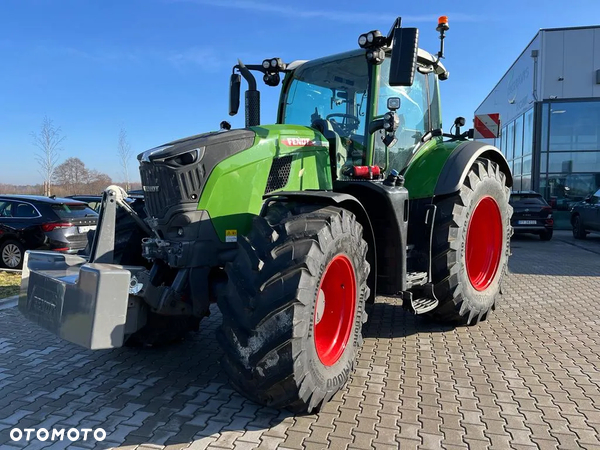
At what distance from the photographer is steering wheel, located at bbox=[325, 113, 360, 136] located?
4562 millimetres

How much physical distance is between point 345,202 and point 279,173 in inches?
22.1

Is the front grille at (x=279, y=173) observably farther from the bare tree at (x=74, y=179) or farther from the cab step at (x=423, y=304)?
the bare tree at (x=74, y=179)

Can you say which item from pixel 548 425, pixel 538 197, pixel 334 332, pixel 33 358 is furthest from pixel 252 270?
pixel 538 197

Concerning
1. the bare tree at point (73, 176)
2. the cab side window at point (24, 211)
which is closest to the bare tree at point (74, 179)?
the bare tree at point (73, 176)

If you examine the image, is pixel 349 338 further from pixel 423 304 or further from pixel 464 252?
pixel 464 252

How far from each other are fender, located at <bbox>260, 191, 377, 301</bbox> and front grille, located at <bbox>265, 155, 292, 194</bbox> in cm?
14

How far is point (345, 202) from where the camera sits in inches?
150

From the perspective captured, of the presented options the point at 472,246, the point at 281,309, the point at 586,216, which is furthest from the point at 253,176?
the point at 586,216

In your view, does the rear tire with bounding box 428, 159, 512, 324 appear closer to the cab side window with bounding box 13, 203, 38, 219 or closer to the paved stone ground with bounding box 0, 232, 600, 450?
the paved stone ground with bounding box 0, 232, 600, 450

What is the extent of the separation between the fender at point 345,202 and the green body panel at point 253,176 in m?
0.15

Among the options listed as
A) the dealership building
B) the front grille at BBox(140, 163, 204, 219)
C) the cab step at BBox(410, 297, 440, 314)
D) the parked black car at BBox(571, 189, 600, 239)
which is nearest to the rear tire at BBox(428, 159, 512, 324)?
the cab step at BBox(410, 297, 440, 314)

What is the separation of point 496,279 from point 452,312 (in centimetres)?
102

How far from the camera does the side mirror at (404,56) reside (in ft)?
11.6

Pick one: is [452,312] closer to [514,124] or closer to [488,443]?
[488,443]
